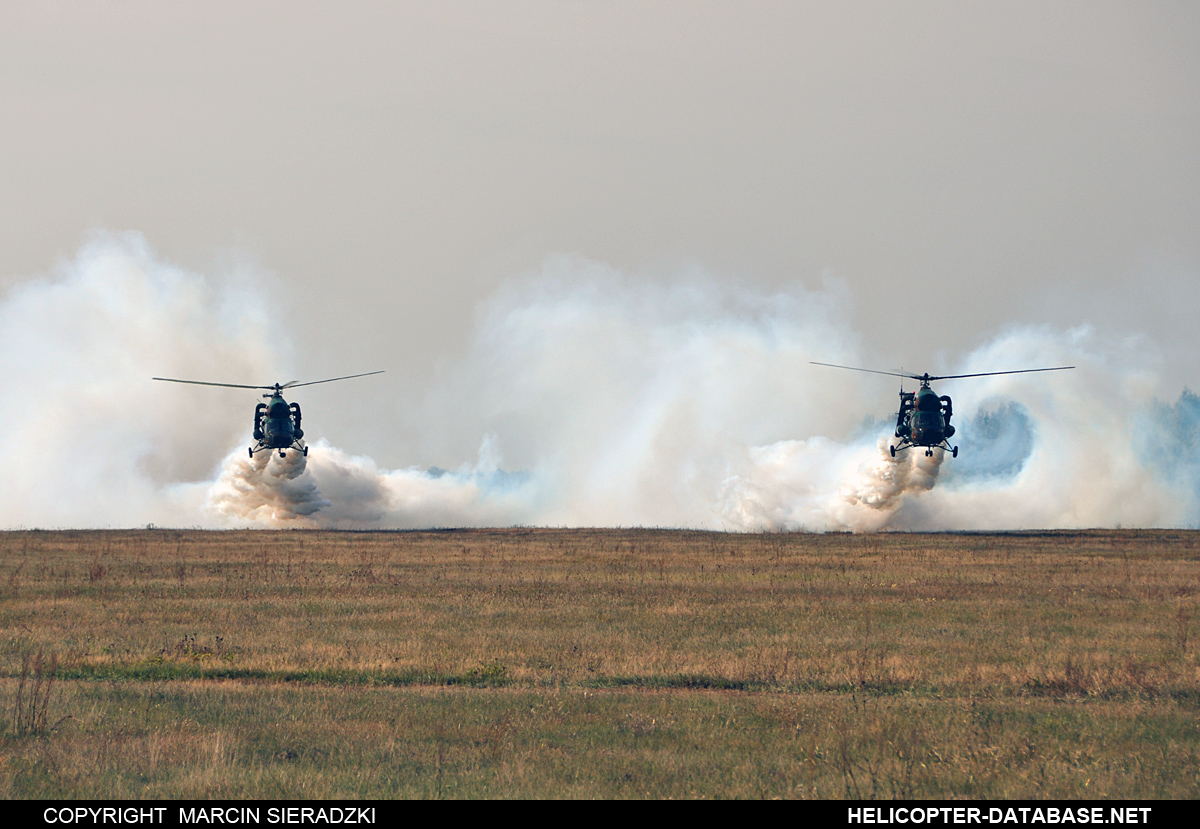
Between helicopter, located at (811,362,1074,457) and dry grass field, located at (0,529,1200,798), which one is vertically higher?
helicopter, located at (811,362,1074,457)

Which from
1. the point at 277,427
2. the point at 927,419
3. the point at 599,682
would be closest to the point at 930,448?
the point at 927,419

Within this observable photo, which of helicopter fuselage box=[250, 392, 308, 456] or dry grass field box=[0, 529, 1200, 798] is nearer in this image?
dry grass field box=[0, 529, 1200, 798]

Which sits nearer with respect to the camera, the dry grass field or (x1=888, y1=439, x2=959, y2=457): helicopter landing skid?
the dry grass field

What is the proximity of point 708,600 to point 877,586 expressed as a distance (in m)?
7.09

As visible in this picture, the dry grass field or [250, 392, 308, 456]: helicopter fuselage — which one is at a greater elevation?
[250, 392, 308, 456]: helicopter fuselage

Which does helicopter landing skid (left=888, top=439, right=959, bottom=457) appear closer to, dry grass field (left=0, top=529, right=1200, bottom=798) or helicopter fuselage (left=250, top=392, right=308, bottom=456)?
dry grass field (left=0, top=529, right=1200, bottom=798)

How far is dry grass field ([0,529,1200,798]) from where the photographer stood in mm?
14016

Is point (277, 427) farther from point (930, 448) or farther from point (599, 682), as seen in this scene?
point (599, 682)

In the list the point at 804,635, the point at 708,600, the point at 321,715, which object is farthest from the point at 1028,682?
the point at 708,600

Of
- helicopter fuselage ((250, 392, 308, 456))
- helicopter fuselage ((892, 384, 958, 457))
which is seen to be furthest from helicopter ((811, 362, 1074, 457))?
helicopter fuselage ((250, 392, 308, 456))

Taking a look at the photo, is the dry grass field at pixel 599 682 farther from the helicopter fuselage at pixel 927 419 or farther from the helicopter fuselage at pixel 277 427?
the helicopter fuselage at pixel 277 427

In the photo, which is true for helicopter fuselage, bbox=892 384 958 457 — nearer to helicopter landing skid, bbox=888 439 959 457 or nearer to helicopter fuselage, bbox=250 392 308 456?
helicopter landing skid, bbox=888 439 959 457

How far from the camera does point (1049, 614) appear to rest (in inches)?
1238
